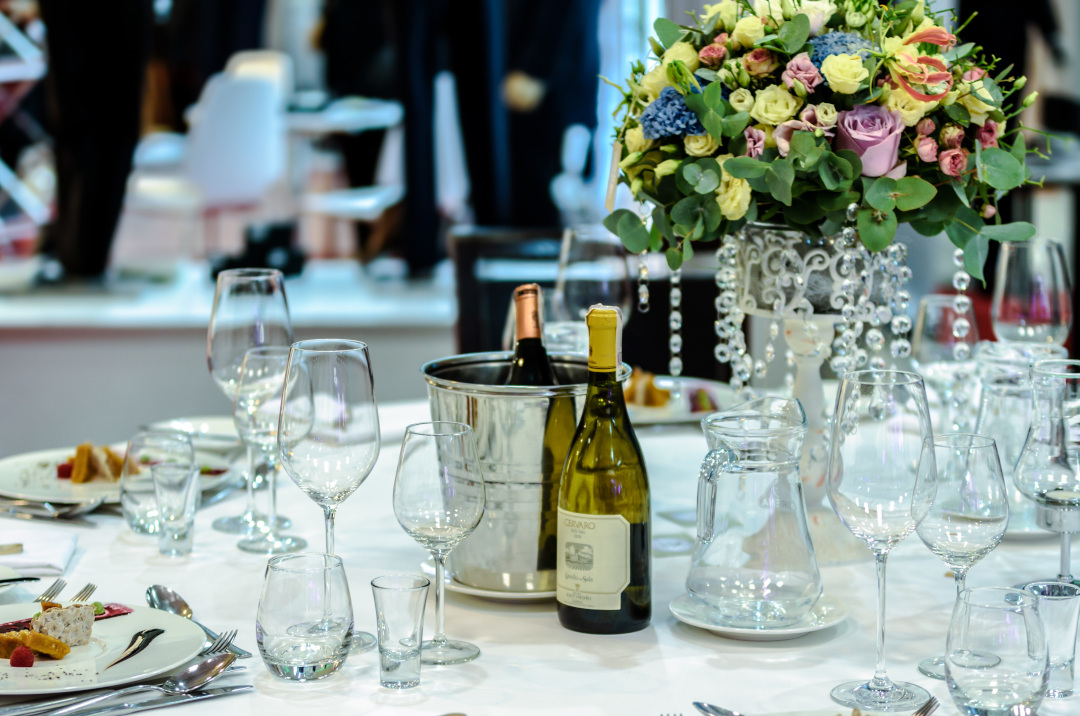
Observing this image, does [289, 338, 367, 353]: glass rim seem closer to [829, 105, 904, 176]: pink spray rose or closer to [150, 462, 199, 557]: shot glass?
[150, 462, 199, 557]: shot glass

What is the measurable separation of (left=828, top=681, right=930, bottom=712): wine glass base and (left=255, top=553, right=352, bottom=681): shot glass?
35cm

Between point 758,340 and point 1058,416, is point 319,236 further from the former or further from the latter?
point 1058,416

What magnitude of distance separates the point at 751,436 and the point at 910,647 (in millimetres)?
212

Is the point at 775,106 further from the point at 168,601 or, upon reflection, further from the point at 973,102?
the point at 168,601

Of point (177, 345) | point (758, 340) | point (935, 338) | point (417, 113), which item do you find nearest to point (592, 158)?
point (417, 113)

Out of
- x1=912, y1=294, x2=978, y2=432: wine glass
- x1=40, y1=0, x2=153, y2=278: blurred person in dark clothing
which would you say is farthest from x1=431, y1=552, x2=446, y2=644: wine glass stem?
x1=40, y1=0, x2=153, y2=278: blurred person in dark clothing

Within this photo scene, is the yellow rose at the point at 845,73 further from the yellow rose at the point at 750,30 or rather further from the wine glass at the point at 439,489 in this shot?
the wine glass at the point at 439,489

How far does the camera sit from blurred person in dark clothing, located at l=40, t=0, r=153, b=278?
4.74 meters

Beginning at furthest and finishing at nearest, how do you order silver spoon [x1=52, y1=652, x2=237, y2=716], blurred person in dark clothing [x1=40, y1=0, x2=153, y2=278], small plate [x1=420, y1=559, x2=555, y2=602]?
blurred person in dark clothing [x1=40, y1=0, x2=153, y2=278] < small plate [x1=420, y1=559, x2=555, y2=602] < silver spoon [x1=52, y1=652, x2=237, y2=716]

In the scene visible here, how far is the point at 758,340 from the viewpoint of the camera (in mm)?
2504

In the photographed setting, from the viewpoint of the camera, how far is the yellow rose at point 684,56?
114 centimetres

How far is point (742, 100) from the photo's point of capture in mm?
1104

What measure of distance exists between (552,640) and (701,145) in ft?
1.53

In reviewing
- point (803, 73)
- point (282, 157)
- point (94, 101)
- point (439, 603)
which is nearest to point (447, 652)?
point (439, 603)
